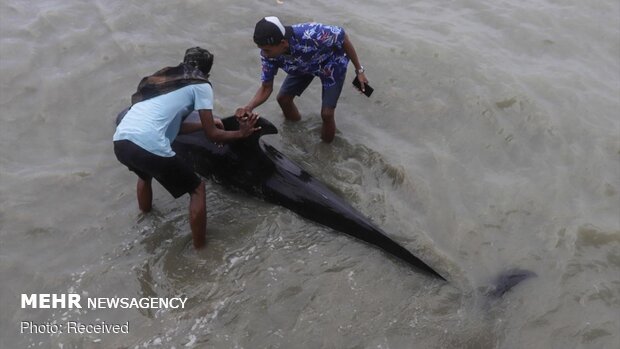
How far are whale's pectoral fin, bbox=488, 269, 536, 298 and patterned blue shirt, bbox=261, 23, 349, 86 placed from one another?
2513 millimetres

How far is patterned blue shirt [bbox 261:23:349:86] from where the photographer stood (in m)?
5.35

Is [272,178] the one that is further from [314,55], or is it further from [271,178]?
[314,55]

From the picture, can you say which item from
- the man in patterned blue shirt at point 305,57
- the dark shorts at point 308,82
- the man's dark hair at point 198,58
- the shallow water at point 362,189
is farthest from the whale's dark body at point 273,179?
the dark shorts at point 308,82

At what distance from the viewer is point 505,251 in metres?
4.86

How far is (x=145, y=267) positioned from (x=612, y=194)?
4432 mm

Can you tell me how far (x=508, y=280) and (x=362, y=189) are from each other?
1643 mm

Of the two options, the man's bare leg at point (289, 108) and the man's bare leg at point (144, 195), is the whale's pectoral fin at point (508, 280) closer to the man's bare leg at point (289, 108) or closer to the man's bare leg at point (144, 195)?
the man's bare leg at point (289, 108)

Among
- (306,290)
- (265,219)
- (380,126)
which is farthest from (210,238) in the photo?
(380,126)

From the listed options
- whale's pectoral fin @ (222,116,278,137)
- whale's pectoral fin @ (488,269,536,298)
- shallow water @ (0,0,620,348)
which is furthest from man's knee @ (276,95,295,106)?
whale's pectoral fin @ (488,269,536,298)

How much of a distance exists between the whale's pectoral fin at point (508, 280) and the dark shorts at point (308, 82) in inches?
94.3

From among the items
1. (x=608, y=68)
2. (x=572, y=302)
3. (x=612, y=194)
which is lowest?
(x=572, y=302)

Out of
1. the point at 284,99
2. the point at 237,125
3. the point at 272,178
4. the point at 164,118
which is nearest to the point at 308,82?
the point at 284,99

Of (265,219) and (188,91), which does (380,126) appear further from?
(188,91)

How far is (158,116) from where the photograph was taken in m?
4.50
